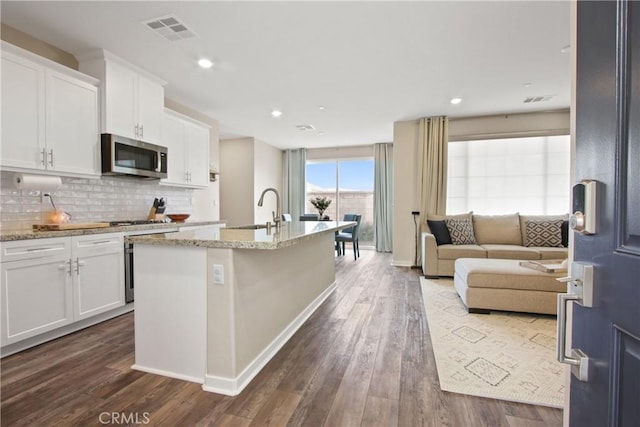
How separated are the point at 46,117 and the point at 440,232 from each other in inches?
192

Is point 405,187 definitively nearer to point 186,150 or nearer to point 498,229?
point 498,229

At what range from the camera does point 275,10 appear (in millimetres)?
2412

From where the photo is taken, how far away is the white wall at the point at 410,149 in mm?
5172

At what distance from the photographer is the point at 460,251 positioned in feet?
14.4

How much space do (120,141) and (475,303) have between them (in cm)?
405

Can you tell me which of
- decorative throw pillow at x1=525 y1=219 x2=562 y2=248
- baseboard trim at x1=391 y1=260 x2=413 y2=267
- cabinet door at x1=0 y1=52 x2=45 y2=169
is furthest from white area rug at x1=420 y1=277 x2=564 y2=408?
cabinet door at x1=0 y1=52 x2=45 y2=169

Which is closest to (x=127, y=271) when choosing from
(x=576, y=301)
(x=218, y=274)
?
(x=218, y=274)

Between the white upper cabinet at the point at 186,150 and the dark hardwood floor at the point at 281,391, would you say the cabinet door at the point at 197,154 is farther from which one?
the dark hardwood floor at the point at 281,391

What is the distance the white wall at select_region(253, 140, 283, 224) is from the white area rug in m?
4.68

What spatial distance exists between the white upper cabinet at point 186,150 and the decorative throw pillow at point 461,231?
390cm

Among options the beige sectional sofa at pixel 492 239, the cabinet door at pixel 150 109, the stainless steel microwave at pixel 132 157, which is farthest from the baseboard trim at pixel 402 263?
the cabinet door at pixel 150 109

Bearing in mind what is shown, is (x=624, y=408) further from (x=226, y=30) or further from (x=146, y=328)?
(x=226, y=30)

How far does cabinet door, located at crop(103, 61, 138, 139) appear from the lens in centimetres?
310

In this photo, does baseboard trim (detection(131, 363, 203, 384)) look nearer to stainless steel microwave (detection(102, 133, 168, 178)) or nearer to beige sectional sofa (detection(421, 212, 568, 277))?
stainless steel microwave (detection(102, 133, 168, 178))
